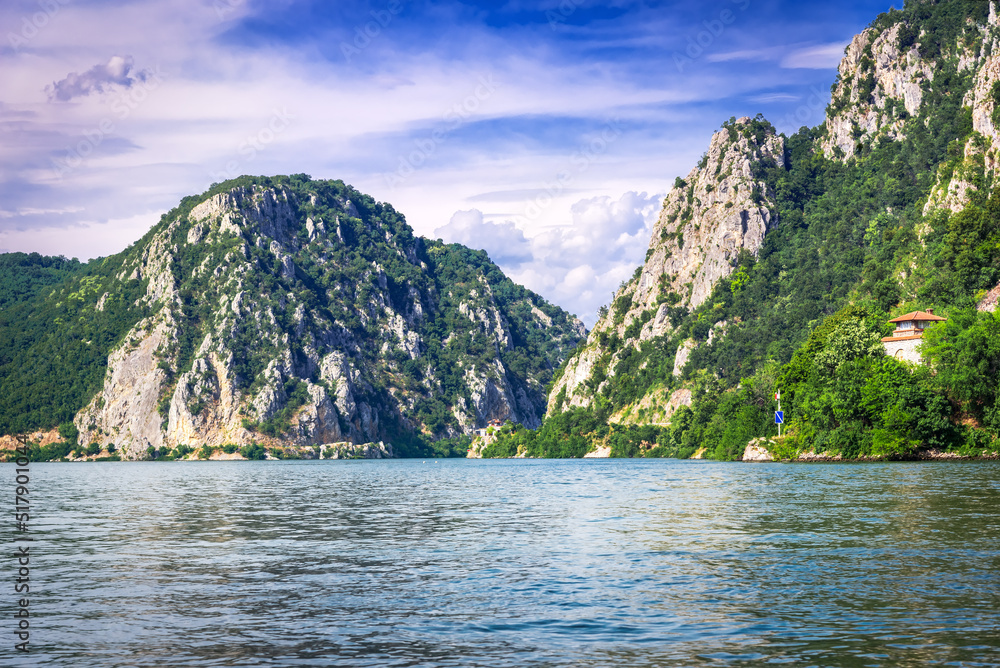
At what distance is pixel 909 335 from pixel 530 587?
353ft

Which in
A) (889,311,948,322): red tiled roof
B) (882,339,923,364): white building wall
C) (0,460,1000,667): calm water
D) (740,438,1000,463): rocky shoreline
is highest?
(889,311,948,322): red tiled roof

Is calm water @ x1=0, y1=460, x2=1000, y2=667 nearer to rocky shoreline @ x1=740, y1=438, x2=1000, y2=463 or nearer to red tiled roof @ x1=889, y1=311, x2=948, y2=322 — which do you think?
rocky shoreline @ x1=740, y1=438, x2=1000, y2=463

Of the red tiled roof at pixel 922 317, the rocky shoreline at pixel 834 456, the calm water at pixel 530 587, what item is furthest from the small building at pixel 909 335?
the calm water at pixel 530 587

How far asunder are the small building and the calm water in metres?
73.3

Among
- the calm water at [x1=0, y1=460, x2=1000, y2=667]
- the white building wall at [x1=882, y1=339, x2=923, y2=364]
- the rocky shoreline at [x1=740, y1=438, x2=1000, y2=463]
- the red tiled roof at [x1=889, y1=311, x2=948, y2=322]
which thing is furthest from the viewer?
the red tiled roof at [x1=889, y1=311, x2=948, y2=322]

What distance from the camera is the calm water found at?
709 inches

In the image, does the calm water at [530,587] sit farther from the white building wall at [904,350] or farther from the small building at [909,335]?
A: the small building at [909,335]

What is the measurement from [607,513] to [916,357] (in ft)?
279

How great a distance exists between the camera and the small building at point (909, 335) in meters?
116

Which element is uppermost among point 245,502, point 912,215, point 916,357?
point 912,215

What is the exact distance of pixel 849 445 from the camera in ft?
350

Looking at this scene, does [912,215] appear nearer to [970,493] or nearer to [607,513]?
[970,493]

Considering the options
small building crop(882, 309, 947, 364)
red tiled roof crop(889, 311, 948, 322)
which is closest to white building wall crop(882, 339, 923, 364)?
small building crop(882, 309, 947, 364)

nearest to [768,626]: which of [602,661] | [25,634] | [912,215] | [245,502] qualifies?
[602,661]
